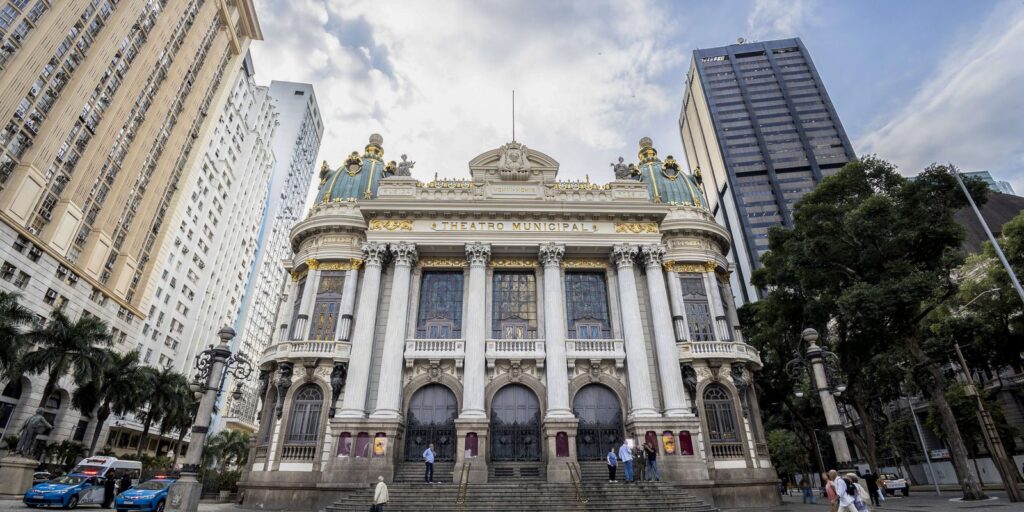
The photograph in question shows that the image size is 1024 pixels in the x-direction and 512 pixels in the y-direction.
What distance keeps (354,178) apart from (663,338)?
67.4ft

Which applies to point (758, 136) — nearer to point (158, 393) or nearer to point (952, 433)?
point (952, 433)

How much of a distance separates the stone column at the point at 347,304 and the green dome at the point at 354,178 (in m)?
4.87

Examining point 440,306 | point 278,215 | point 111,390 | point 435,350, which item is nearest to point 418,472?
point 435,350

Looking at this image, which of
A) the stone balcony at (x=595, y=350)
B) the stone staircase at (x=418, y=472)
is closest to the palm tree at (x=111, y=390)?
the stone staircase at (x=418, y=472)

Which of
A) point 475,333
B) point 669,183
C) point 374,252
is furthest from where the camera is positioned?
point 669,183

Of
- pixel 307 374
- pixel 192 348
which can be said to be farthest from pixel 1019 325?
pixel 192 348

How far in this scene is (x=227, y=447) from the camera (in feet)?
175

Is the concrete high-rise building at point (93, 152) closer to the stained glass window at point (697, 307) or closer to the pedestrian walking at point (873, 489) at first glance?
the stained glass window at point (697, 307)

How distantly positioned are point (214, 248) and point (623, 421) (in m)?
63.5

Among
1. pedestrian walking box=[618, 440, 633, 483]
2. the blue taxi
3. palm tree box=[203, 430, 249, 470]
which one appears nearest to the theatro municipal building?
pedestrian walking box=[618, 440, 633, 483]

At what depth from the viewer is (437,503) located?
58.9ft

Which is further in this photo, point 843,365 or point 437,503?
point 843,365

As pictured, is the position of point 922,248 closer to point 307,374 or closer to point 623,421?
point 623,421

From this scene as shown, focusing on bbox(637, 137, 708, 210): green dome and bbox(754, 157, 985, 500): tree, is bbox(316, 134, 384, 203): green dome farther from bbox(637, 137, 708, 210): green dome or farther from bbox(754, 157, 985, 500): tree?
bbox(754, 157, 985, 500): tree
